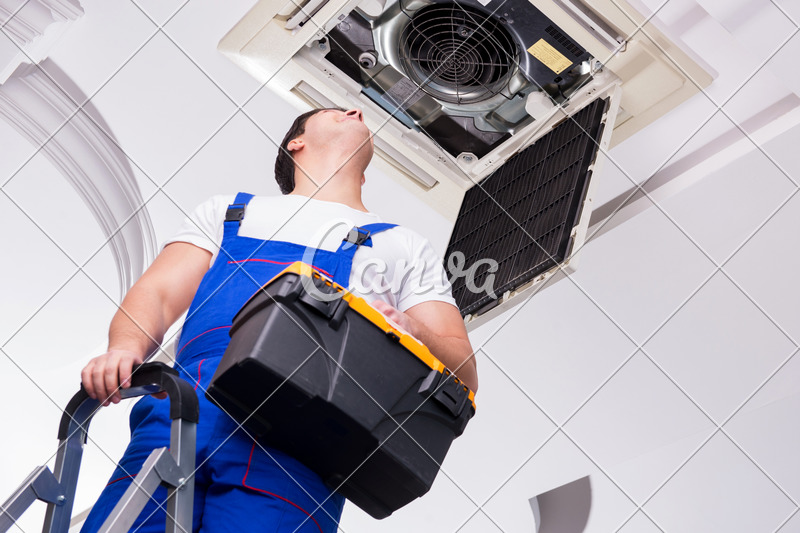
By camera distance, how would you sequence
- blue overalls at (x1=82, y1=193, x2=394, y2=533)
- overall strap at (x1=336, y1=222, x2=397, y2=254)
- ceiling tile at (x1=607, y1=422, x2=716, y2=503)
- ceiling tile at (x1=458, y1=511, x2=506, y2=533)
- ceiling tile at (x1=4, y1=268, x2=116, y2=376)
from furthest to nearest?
1. ceiling tile at (x1=458, y1=511, x2=506, y2=533)
2. ceiling tile at (x1=4, y1=268, x2=116, y2=376)
3. ceiling tile at (x1=607, y1=422, x2=716, y2=503)
4. overall strap at (x1=336, y1=222, x2=397, y2=254)
5. blue overalls at (x1=82, y1=193, x2=394, y2=533)

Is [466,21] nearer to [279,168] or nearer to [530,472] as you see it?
[279,168]

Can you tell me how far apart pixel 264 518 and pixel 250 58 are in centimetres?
127

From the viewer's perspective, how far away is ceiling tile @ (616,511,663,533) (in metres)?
2.53

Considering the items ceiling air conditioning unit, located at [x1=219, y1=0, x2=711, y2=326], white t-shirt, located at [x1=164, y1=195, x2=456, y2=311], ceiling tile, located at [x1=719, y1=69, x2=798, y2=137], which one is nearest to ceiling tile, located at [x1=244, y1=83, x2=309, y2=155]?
ceiling air conditioning unit, located at [x1=219, y1=0, x2=711, y2=326]

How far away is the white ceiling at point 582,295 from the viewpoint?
1.95 meters

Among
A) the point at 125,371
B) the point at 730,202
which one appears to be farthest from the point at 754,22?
the point at 125,371

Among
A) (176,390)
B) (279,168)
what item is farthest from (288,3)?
(176,390)

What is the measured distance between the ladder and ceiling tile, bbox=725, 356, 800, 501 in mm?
1913

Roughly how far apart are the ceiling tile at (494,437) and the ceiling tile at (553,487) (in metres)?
0.05

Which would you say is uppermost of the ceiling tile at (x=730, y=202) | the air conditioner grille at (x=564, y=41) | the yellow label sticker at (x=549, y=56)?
the air conditioner grille at (x=564, y=41)

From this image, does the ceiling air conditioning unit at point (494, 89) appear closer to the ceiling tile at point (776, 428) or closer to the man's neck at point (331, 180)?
the man's neck at point (331, 180)

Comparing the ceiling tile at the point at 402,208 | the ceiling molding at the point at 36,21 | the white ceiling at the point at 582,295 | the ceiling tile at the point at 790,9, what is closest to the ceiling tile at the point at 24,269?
the white ceiling at the point at 582,295

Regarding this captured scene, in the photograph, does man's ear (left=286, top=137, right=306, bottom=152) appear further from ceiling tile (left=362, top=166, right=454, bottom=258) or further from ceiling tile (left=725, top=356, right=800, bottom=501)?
ceiling tile (left=725, top=356, right=800, bottom=501)

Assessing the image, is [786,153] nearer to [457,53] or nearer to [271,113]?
[457,53]
